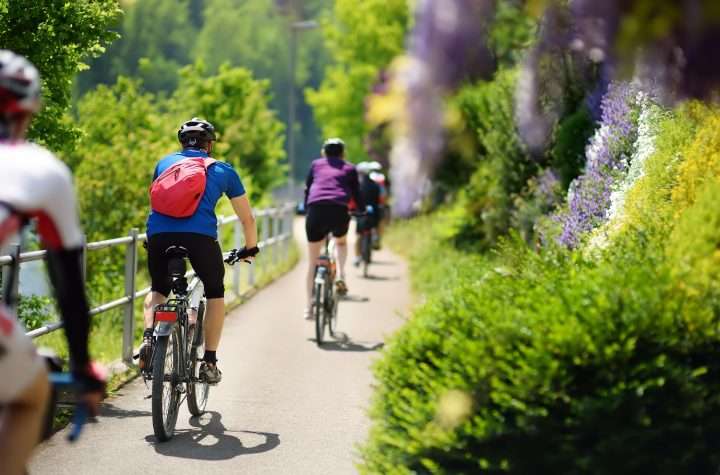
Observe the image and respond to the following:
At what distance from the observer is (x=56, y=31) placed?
9688mm

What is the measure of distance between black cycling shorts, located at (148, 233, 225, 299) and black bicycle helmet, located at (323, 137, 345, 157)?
5.42m

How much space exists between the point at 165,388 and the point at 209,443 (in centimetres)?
42

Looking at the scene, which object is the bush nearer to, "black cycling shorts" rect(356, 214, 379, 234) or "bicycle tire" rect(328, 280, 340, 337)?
"bicycle tire" rect(328, 280, 340, 337)

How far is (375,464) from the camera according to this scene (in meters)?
5.55

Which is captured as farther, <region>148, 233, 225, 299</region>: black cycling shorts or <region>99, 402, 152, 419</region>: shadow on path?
<region>99, 402, 152, 419</region>: shadow on path

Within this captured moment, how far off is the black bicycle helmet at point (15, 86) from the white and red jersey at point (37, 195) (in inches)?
4.4

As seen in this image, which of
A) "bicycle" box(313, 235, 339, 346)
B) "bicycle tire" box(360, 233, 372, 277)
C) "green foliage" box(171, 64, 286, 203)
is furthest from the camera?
"green foliage" box(171, 64, 286, 203)

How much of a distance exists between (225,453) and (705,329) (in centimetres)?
313

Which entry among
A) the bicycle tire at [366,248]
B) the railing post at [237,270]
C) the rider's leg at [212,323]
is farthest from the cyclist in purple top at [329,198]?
the bicycle tire at [366,248]

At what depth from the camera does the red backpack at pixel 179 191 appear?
7.46 metres

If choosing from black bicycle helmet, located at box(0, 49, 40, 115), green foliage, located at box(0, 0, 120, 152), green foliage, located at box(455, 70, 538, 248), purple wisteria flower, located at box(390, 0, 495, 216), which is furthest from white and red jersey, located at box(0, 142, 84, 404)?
green foliage, located at box(455, 70, 538, 248)

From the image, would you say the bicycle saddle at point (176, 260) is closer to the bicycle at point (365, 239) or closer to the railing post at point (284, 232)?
the bicycle at point (365, 239)

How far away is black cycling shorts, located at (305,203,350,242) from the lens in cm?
1304

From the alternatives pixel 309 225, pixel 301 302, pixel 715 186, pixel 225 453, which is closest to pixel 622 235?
pixel 715 186
